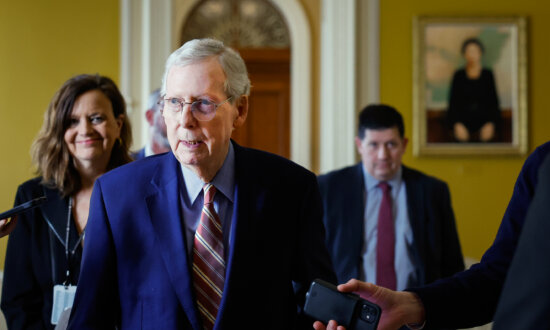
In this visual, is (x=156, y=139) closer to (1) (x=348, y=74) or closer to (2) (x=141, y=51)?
(2) (x=141, y=51)

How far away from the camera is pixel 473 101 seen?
23.9ft

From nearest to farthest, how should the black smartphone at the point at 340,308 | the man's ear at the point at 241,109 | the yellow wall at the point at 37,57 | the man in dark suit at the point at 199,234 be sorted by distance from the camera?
1. the black smartphone at the point at 340,308
2. the man in dark suit at the point at 199,234
3. the man's ear at the point at 241,109
4. the yellow wall at the point at 37,57

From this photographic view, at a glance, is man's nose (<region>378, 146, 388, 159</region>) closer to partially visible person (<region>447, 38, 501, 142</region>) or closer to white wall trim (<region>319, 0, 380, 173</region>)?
white wall trim (<region>319, 0, 380, 173</region>)

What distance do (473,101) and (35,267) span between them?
572 centimetres

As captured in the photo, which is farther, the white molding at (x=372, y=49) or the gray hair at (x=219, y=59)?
the white molding at (x=372, y=49)

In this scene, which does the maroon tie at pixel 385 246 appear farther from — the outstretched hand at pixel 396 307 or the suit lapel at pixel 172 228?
the suit lapel at pixel 172 228

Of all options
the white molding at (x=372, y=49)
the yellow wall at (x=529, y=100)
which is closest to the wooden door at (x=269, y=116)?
the white molding at (x=372, y=49)

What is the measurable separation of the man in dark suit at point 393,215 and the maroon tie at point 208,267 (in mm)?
1735

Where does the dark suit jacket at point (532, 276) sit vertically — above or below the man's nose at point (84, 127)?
below

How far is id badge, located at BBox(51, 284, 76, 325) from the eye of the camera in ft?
8.23

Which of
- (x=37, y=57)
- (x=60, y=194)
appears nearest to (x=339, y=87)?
(x=37, y=57)

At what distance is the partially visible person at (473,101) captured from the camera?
728cm

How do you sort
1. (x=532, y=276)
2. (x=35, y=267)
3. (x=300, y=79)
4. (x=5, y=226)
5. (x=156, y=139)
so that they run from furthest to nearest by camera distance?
(x=300, y=79), (x=156, y=139), (x=35, y=267), (x=5, y=226), (x=532, y=276)

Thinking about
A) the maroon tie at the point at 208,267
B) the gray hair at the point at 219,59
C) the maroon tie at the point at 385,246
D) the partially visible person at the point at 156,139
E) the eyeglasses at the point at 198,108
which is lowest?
the maroon tie at the point at 385,246
